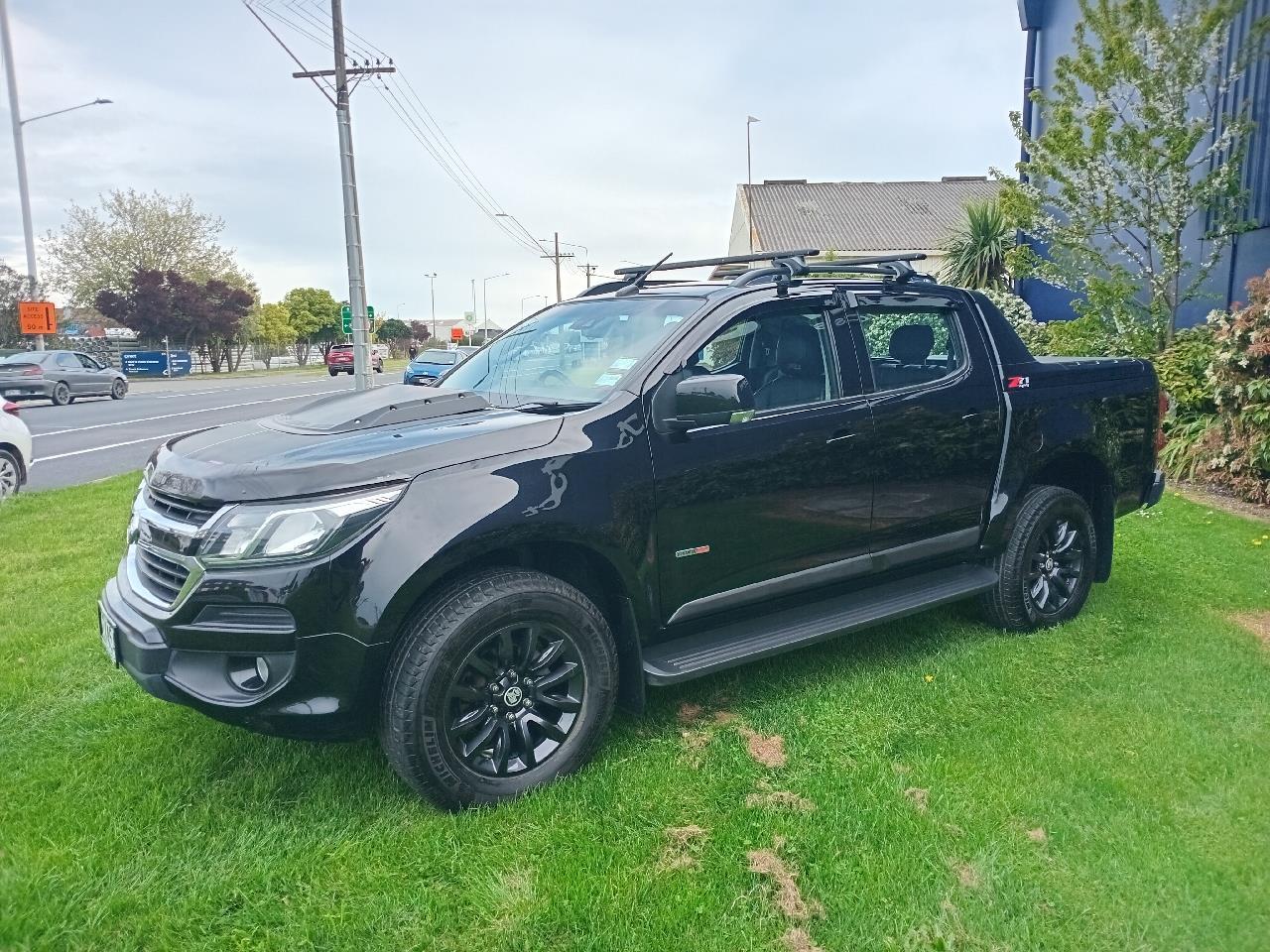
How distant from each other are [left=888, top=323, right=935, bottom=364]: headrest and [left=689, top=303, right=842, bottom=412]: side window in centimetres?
50

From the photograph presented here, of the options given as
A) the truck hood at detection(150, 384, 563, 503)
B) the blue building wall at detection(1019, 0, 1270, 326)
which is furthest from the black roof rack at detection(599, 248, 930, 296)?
the blue building wall at detection(1019, 0, 1270, 326)

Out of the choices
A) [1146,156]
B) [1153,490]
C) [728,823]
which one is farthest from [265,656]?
[1146,156]

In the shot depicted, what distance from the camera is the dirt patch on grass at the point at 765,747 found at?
3.52 m

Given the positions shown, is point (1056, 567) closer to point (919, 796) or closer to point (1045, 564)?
point (1045, 564)

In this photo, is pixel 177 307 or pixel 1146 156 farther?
pixel 177 307

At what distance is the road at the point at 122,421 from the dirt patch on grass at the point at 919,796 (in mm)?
4561

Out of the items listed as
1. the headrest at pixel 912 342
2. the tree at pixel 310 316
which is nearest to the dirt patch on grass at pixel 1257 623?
the headrest at pixel 912 342

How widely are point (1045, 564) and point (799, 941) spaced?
302 cm

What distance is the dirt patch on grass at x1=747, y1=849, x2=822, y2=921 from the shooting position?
2.65 meters

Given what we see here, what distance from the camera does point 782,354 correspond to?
399 cm

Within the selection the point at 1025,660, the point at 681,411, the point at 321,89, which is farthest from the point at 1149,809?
the point at 321,89

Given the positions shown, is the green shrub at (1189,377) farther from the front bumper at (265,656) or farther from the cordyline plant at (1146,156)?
the front bumper at (265,656)

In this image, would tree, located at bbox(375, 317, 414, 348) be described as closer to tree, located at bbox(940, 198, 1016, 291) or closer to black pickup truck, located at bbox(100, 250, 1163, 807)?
tree, located at bbox(940, 198, 1016, 291)

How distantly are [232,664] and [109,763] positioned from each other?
40.2 inches
